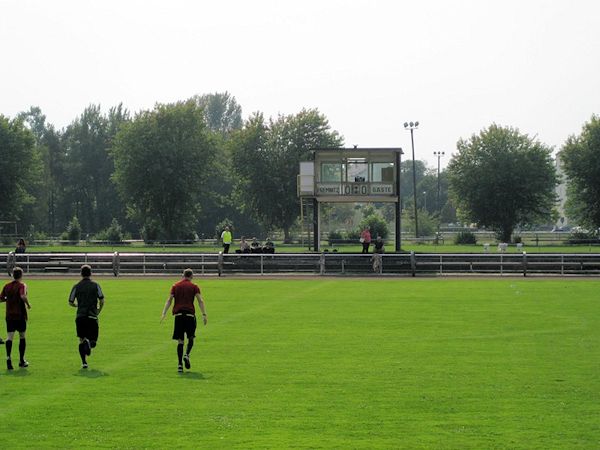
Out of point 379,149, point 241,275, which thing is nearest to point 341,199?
point 379,149

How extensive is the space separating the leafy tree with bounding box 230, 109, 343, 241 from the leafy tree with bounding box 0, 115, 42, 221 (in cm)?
2030

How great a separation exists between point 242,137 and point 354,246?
29831mm

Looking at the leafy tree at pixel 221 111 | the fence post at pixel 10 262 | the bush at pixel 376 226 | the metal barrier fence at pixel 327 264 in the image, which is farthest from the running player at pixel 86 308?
the leafy tree at pixel 221 111

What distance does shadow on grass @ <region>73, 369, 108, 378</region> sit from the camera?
1669 centimetres

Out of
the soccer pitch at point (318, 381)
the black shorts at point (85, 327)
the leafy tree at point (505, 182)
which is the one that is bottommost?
the soccer pitch at point (318, 381)

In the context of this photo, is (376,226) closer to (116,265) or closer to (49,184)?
(116,265)

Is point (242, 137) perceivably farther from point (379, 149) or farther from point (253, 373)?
point (253, 373)

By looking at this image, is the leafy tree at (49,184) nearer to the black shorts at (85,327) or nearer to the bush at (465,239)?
the bush at (465,239)

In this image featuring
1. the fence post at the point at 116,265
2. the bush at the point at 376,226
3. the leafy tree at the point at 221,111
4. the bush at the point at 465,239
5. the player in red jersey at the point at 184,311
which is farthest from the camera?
the leafy tree at the point at 221,111

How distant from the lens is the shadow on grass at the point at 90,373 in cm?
1669

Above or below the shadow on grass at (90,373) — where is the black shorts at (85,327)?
above

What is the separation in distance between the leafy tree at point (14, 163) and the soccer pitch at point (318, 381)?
232 feet

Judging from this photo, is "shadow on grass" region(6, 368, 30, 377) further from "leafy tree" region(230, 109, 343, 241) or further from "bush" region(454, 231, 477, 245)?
"leafy tree" region(230, 109, 343, 241)

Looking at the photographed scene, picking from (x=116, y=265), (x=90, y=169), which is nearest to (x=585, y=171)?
(x=116, y=265)
